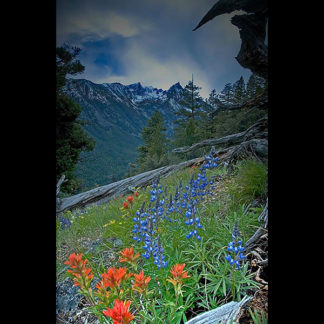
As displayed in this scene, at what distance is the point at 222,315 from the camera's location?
3.62 feet

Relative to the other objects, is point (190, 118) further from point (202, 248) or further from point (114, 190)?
point (202, 248)

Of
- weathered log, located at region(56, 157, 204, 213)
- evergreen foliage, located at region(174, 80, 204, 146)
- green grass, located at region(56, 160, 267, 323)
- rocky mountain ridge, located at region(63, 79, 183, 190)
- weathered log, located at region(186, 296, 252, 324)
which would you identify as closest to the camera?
weathered log, located at region(186, 296, 252, 324)

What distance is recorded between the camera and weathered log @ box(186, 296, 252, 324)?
1.06 meters

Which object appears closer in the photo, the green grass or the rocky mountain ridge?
the green grass

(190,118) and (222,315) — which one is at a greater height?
(190,118)

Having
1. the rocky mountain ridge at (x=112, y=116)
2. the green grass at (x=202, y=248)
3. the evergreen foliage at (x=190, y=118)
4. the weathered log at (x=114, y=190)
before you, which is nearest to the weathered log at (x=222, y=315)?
the green grass at (x=202, y=248)

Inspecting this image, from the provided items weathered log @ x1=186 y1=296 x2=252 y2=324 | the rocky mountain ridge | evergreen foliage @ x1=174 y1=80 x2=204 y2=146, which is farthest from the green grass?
evergreen foliage @ x1=174 y1=80 x2=204 y2=146

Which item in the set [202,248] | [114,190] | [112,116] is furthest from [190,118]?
[202,248]

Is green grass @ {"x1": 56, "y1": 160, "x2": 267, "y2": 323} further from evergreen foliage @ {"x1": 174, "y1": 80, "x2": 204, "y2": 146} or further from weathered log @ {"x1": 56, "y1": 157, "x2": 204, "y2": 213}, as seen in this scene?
evergreen foliage @ {"x1": 174, "y1": 80, "x2": 204, "y2": 146}

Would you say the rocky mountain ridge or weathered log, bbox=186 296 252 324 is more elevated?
the rocky mountain ridge
